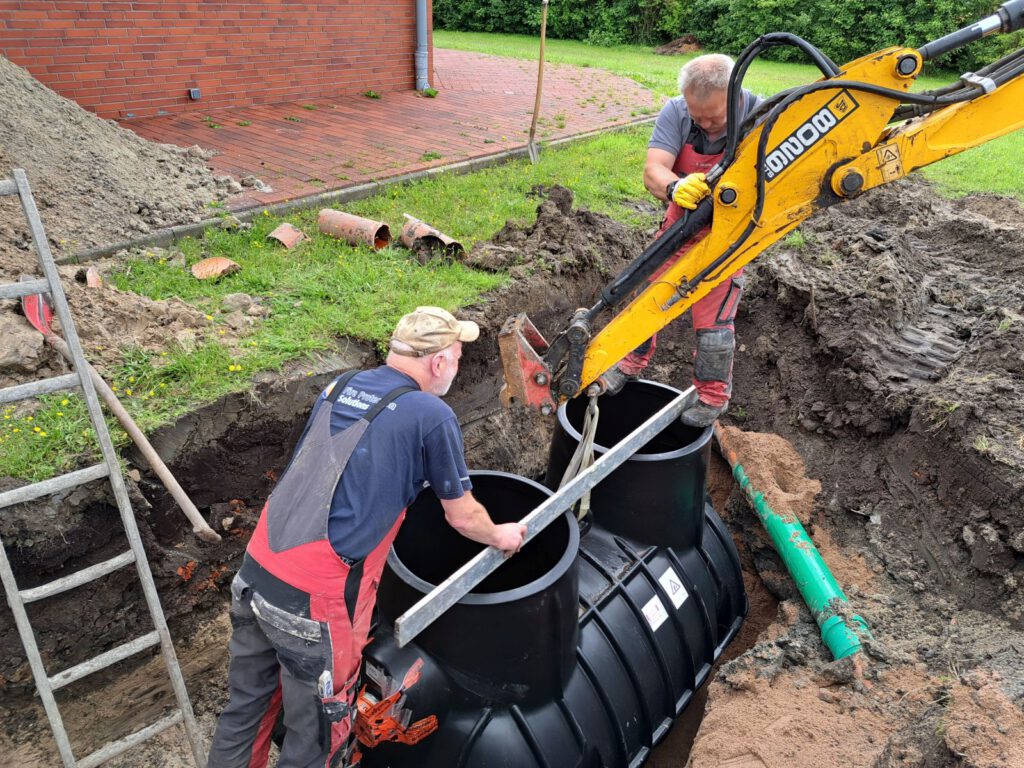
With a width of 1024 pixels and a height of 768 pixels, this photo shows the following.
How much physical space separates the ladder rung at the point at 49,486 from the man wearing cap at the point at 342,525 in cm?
104

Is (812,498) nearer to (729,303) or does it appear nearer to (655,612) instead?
(729,303)

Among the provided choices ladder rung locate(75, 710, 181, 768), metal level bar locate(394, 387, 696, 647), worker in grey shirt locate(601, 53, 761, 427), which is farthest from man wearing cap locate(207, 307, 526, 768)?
worker in grey shirt locate(601, 53, 761, 427)

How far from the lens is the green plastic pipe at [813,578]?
374 cm

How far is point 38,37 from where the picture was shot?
737 cm

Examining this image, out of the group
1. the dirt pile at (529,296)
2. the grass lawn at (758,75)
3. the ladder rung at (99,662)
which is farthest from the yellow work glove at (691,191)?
the grass lawn at (758,75)

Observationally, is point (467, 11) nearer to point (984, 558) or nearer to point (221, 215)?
point (221, 215)

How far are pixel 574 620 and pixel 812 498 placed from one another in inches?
95.9

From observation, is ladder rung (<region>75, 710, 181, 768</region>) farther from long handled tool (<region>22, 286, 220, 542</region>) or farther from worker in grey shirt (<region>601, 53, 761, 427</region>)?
worker in grey shirt (<region>601, 53, 761, 427</region>)

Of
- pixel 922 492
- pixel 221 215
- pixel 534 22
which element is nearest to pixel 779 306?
pixel 922 492

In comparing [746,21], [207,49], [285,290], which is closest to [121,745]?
[285,290]

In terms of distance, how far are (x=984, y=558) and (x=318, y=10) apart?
933 centimetres

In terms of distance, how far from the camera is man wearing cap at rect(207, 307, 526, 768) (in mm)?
2648

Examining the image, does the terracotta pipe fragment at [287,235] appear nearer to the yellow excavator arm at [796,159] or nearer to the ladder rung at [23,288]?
the ladder rung at [23,288]

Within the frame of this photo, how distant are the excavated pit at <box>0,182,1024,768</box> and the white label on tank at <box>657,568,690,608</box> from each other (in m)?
0.41
